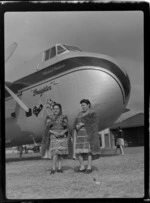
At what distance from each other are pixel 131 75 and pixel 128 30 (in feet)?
1.70

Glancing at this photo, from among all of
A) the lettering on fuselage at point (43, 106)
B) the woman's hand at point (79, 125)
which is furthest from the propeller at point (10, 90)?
the woman's hand at point (79, 125)

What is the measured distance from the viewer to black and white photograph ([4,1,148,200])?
4746 mm

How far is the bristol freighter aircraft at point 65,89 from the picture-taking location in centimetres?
489

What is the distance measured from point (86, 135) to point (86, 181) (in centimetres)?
54

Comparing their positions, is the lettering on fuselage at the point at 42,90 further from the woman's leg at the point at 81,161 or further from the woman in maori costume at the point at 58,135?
the woman's leg at the point at 81,161

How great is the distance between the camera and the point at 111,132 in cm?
493

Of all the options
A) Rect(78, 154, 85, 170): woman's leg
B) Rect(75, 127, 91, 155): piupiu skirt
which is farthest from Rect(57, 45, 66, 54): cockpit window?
Rect(78, 154, 85, 170): woman's leg

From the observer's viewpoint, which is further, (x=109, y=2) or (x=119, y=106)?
(x=119, y=106)

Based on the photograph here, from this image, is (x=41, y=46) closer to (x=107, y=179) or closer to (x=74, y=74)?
(x=74, y=74)

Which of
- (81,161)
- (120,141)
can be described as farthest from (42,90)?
(120,141)

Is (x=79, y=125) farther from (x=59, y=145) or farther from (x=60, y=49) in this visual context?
(x=60, y=49)

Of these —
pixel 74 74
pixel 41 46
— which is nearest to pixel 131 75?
pixel 74 74

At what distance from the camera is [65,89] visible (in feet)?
16.3

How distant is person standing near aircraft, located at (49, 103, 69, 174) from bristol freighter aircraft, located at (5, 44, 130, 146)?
2.8 inches
